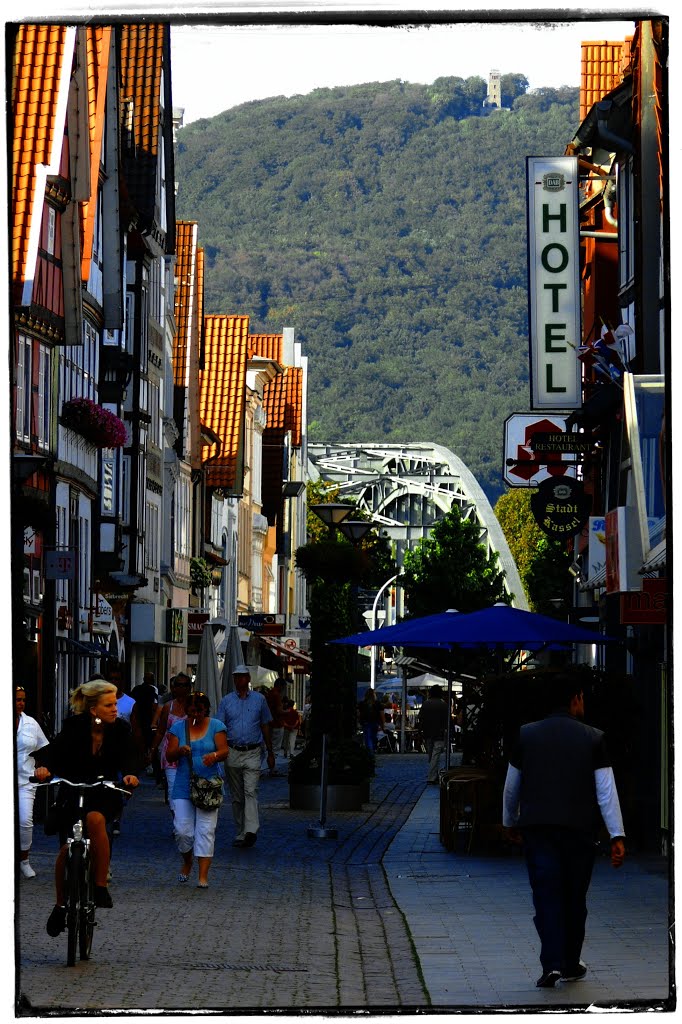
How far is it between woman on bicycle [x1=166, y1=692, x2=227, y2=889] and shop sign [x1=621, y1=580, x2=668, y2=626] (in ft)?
13.5

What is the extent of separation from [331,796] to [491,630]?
497cm

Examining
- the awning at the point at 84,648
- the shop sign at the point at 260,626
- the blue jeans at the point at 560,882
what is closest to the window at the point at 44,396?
the awning at the point at 84,648

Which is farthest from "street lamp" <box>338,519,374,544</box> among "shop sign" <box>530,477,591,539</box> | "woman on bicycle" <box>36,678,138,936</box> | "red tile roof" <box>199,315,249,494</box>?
"red tile roof" <box>199,315,249,494</box>

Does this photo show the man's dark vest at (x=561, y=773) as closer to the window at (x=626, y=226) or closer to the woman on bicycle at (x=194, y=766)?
the woman on bicycle at (x=194, y=766)

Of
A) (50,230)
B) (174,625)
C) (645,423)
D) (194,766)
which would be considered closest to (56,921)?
(194,766)

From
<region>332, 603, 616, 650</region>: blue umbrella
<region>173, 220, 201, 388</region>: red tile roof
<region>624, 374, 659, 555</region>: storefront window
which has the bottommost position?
<region>332, 603, 616, 650</region>: blue umbrella

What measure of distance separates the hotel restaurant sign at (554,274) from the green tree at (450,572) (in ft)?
244

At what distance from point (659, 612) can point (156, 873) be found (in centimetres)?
542

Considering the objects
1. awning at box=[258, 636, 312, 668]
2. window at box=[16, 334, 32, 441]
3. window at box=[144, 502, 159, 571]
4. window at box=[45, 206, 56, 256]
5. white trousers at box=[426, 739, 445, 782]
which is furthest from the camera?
awning at box=[258, 636, 312, 668]

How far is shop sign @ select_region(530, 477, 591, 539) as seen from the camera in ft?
117

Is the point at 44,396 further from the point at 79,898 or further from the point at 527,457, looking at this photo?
the point at 79,898

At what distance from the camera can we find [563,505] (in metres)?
35.8

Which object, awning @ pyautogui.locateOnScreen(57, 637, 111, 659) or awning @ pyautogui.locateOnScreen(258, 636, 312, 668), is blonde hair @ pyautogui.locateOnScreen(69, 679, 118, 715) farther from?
awning @ pyautogui.locateOnScreen(258, 636, 312, 668)

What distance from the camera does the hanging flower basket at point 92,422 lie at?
3584cm
